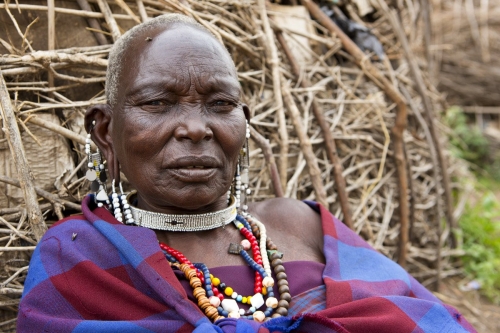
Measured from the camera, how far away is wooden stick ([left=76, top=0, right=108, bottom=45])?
2479 millimetres

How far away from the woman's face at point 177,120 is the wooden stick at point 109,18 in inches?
20.6

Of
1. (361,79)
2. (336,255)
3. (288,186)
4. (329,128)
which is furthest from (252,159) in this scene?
(361,79)

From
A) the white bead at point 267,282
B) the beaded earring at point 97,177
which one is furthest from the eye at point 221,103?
the white bead at point 267,282

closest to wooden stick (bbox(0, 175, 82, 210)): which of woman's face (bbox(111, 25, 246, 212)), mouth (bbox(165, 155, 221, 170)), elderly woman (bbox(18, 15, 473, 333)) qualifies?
elderly woman (bbox(18, 15, 473, 333))

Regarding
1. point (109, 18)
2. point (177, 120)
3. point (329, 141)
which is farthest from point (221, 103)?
point (329, 141)

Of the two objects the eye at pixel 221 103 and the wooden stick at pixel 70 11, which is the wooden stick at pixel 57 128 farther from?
the eye at pixel 221 103

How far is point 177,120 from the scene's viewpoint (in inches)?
72.4

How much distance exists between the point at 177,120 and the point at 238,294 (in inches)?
25.1

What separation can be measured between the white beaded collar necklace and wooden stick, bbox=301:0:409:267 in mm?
1522

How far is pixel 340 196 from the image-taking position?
295 cm

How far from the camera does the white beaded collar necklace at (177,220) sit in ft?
6.49

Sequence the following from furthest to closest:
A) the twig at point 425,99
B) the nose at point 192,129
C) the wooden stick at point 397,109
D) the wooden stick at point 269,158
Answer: the twig at point 425,99, the wooden stick at point 397,109, the wooden stick at point 269,158, the nose at point 192,129

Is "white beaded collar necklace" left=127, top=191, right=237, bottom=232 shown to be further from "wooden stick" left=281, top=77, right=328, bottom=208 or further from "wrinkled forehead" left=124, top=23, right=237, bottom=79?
"wooden stick" left=281, top=77, right=328, bottom=208

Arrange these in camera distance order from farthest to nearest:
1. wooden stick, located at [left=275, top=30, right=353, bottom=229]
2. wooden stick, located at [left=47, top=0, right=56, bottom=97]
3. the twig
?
1. the twig
2. wooden stick, located at [left=275, top=30, right=353, bottom=229]
3. wooden stick, located at [left=47, top=0, right=56, bottom=97]
